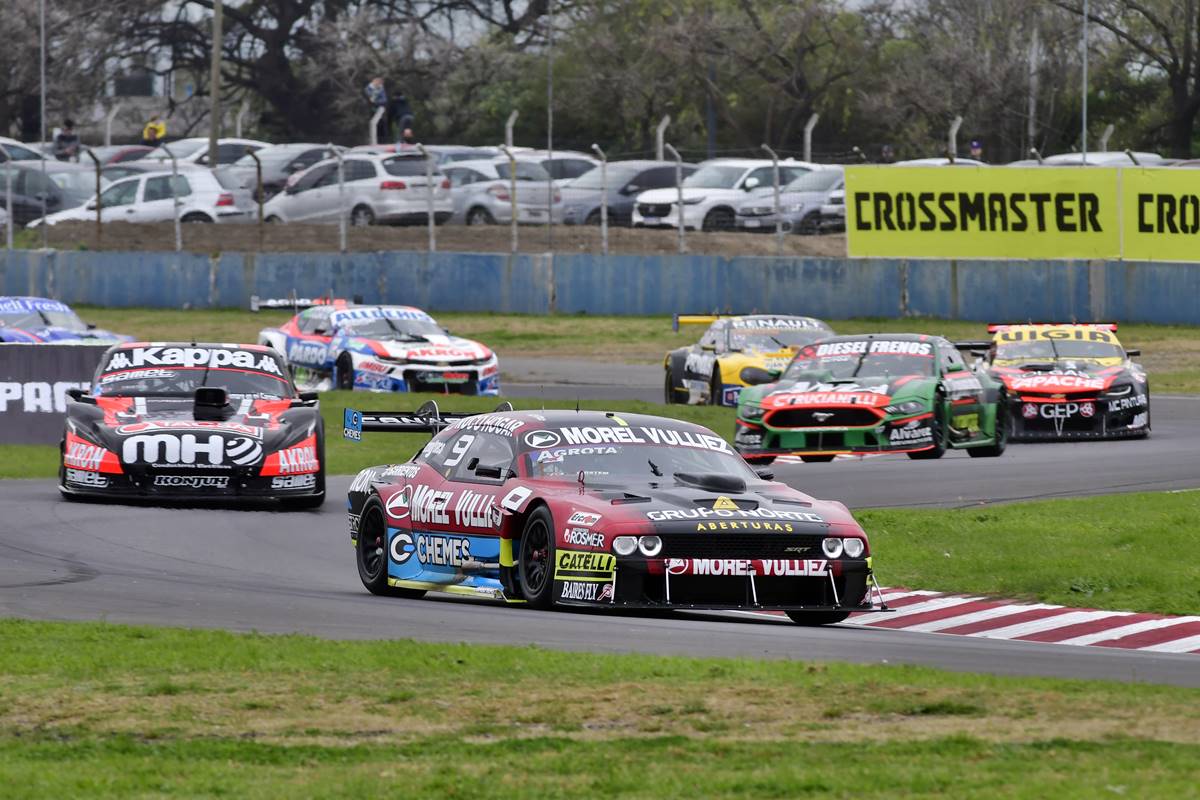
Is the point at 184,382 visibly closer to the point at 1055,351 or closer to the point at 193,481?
the point at 193,481

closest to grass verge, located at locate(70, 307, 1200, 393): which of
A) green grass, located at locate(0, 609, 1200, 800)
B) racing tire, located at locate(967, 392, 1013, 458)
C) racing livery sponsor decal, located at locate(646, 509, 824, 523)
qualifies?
racing tire, located at locate(967, 392, 1013, 458)

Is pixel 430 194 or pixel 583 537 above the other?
pixel 430 194

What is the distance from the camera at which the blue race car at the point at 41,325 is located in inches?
1113

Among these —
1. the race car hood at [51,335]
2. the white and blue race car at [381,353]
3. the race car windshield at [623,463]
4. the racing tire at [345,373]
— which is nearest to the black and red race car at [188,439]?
the race car windshield at [623,463]

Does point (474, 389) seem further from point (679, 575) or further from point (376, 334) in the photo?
point (679, 575)

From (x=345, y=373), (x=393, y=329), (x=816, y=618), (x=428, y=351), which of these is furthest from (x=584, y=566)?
(x=393, y=329)

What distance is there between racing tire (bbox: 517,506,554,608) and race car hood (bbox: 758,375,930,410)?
883cm

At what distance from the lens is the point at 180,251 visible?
1596 inches

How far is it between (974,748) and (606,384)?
957 inches

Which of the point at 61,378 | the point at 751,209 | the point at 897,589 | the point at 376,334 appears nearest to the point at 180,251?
the point at 751,209

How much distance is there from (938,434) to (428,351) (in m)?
9.26

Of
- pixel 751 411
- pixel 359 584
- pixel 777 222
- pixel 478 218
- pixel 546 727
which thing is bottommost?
pixel 359 584

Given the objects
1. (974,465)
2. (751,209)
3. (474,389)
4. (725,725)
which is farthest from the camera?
(751,209)

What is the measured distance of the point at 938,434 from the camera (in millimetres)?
20219
